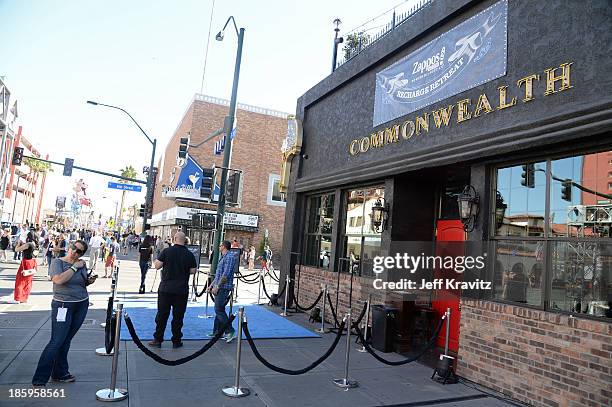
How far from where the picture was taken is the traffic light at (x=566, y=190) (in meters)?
5.50

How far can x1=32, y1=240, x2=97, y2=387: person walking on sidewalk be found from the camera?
5047mm

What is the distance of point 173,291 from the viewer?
7.20 meters

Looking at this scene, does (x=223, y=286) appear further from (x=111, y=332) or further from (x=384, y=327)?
(x=384, y=327)

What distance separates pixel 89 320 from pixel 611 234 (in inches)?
360

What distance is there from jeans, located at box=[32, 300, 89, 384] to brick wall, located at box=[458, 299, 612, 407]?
5363 millimetres

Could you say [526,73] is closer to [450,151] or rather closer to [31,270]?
[450,151]

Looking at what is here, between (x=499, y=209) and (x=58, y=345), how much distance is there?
6.16m

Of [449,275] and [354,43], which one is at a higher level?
[354,43]

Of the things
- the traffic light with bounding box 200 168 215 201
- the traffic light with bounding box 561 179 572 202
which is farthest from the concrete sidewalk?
the traffic light with bounding box 200 168 215 201

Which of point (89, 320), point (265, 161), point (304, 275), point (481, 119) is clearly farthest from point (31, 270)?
point (265, 161)

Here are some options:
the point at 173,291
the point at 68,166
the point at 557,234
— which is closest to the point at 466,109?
the point at 557,234

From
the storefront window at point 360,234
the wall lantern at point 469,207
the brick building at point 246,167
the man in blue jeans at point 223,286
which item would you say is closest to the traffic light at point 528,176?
the wall lantern at point 469,207

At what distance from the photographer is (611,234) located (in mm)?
5023

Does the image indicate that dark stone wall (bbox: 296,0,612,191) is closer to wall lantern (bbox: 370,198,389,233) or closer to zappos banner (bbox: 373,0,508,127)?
zappos banner (bbox: 373,0,508,127)
